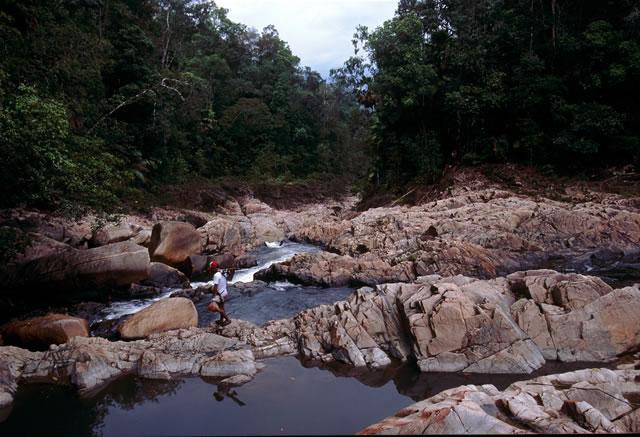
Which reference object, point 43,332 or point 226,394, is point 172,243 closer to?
point 43,332

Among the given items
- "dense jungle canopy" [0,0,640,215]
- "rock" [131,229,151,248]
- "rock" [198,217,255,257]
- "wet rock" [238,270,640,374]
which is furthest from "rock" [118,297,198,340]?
"rock" [198,217,255,257]

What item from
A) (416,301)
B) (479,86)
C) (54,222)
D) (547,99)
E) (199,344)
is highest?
(479,86)

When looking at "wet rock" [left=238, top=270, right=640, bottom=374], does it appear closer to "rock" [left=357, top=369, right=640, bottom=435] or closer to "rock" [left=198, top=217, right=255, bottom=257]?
"rock" [left=357, top=369, right=640, bottom=435]

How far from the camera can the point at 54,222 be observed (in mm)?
12297

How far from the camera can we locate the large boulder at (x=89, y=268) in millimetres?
9367

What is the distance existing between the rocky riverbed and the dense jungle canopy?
2127 millimetres

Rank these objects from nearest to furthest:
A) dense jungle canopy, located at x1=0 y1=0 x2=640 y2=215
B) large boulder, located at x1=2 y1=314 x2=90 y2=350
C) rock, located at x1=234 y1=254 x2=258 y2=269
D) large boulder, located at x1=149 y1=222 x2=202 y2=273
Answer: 1. large boulder, located at x1=2 y1=314 x2=90 y2=350
2. dense jungle canopy, located at x1=0 y1=0 x2=640 y2=215
3. large boulder, located at x1=149 y1=222 x2=202 y2=273
4. rock, located at x1=234 y1=254 x2=258 y2=269

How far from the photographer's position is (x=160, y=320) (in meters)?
7.79

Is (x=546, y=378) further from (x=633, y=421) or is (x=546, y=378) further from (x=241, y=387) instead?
(x=241, y=387)

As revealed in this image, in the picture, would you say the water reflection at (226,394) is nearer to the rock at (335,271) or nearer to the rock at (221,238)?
the rock at (335,271)

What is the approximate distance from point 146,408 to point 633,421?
5898 mm

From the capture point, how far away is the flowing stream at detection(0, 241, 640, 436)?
4.80 m

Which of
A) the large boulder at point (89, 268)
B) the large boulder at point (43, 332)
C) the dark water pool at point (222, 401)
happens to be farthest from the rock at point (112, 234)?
the dark water pool at point (222, 401)

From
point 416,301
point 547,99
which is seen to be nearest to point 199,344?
point 416,301
